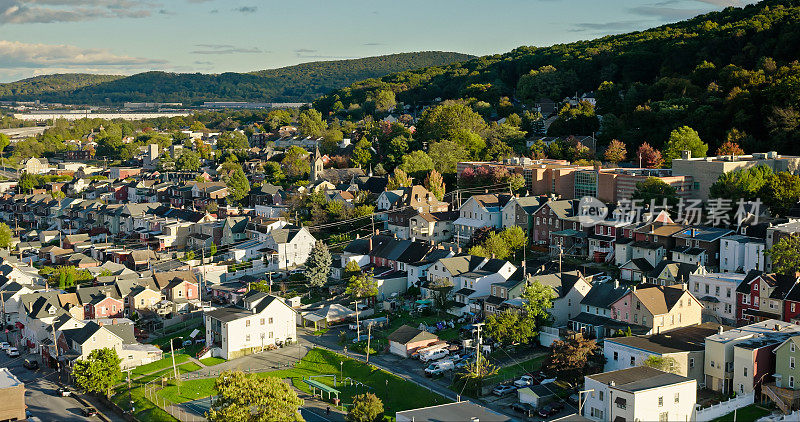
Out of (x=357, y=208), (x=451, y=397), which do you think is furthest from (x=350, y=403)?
(x=357, y=208)

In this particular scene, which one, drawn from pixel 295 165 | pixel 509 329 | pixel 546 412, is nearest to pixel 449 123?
pixel 295 165

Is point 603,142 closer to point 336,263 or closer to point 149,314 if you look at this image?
point 336,263

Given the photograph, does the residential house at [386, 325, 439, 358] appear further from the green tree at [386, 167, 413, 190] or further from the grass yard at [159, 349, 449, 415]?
the green tree at [386, 167, 413, 190]

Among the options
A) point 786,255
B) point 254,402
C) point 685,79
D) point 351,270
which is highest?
point 685,79

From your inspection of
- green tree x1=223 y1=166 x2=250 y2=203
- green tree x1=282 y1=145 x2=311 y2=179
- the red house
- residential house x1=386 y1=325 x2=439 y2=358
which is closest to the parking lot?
residential house x1=386 y1=325 x2=439 y2=358

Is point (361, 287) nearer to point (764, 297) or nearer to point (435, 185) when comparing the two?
point (764, 297)
